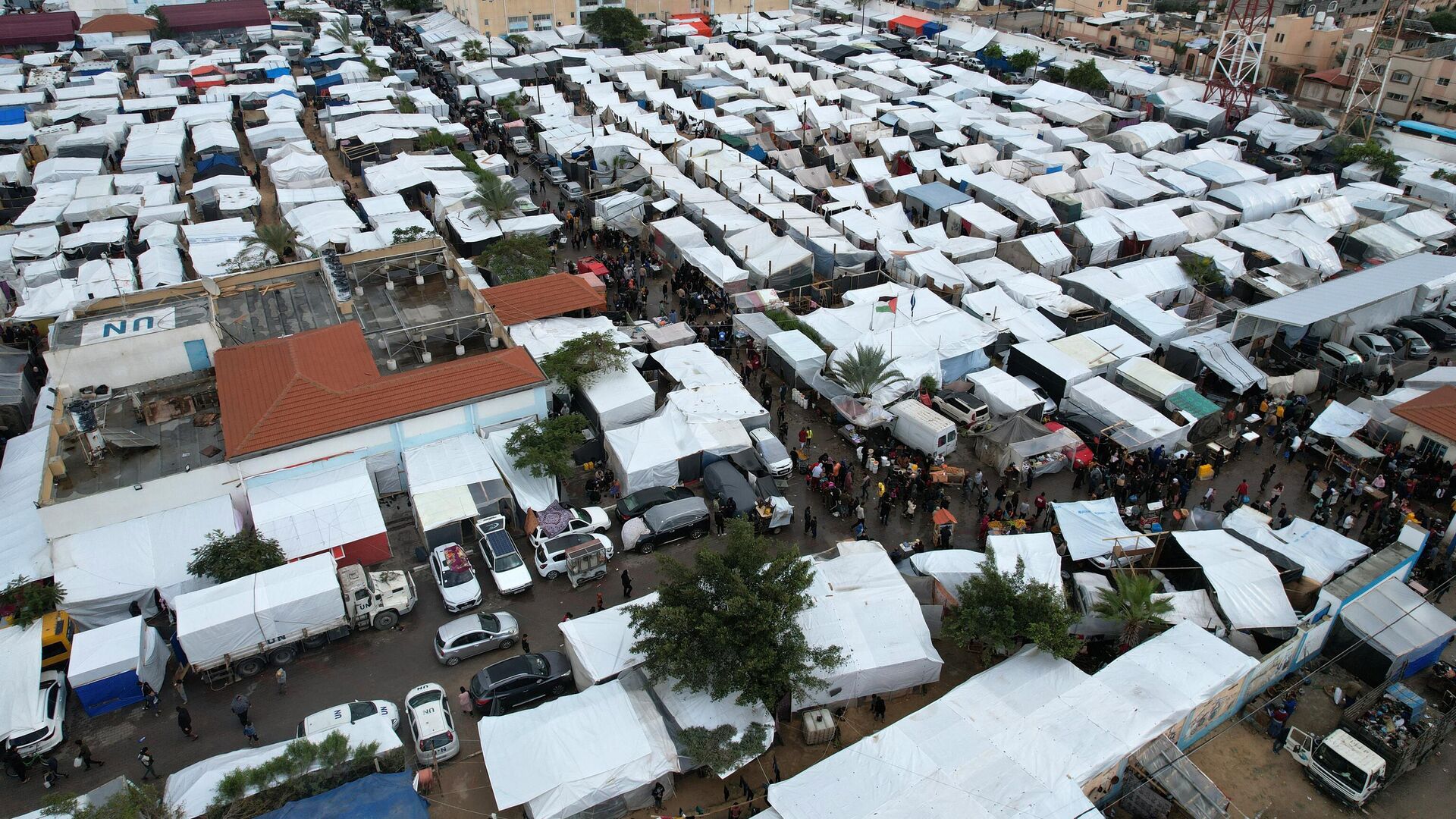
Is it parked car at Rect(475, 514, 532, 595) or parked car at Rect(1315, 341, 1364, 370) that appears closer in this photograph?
parked car at Rect(475, 514, 532, 595)

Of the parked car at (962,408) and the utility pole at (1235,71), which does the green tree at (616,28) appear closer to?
the utility pole at (1235,71)

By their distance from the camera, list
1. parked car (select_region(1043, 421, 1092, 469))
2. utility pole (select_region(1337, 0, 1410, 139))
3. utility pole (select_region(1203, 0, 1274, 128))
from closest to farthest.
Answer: parked car (select_region(1043, 421, 1092, 469)) → utility pole (select_region(1337, 0, 1410, 139)) → utility pole (select_region(1203, 0, 1274, 128))

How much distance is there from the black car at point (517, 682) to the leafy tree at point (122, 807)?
12.8ft

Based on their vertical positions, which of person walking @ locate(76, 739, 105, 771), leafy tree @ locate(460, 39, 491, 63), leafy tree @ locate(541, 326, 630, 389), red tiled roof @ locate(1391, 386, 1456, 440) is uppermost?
leafy tree @ locate(460, 39, 491, 63)

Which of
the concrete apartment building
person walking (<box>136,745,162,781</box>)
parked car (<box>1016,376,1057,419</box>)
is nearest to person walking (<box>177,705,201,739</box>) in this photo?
person walking (<box>136,745,162,781</box>)

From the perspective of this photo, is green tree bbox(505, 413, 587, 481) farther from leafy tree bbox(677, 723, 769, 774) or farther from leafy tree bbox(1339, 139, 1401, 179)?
leafy tree bbox(1339, 139, 1401, 179)

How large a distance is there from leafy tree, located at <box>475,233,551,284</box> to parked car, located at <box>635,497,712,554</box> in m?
9.79

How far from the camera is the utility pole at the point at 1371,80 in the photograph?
37188mm

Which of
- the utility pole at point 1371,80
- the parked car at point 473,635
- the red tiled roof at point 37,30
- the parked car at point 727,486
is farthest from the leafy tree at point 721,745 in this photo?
the red tiled roof at point 37,30

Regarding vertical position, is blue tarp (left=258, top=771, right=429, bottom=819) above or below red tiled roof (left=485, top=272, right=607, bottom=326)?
below

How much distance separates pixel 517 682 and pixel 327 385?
298 inches

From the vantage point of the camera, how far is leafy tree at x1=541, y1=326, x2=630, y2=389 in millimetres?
19250

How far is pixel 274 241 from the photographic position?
2503 cm

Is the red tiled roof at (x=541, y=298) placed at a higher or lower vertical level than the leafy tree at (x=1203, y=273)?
lower
